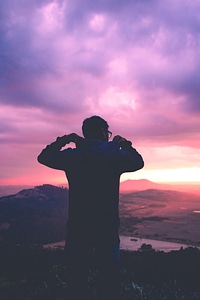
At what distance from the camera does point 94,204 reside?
286cm

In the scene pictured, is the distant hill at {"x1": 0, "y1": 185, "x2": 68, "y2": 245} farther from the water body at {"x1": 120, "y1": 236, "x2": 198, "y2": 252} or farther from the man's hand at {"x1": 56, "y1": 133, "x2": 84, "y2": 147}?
the man's hand at {"x1": 56, "y1": 133, "x2": 84, "y2": 147}

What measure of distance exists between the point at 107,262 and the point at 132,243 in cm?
1362

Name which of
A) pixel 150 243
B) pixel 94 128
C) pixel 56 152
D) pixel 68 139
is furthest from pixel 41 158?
pixel 150 243

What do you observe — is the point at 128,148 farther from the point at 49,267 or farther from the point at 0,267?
the point at 0,267

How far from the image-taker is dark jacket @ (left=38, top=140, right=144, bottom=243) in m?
2.84

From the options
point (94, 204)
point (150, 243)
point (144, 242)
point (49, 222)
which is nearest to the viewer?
point (94, 204)

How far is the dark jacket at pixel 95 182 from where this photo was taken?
284 cm

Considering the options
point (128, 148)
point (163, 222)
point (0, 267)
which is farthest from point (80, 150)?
point (163, 222)

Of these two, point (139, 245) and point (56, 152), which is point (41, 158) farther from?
point (139, 245)

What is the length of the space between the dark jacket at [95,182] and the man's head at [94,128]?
0.11 metres

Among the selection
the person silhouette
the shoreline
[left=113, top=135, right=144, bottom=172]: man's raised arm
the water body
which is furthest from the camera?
the shoreline

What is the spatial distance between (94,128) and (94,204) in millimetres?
821

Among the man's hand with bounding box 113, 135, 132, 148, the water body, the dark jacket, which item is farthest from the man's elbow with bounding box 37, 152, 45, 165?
the water body

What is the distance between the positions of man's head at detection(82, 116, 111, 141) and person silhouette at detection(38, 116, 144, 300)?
1.4 inches
